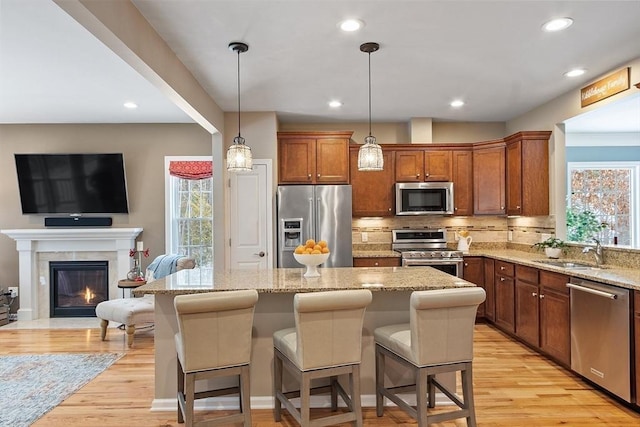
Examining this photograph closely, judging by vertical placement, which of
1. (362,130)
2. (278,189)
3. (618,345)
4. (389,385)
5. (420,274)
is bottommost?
(389,385)

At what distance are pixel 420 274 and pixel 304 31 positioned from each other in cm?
192

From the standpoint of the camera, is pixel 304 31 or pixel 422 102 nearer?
pixel 304 31

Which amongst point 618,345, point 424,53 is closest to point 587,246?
point 618,345

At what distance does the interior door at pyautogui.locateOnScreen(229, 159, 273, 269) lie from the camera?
5113mm

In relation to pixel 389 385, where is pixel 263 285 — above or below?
above

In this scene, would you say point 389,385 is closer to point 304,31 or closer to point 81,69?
point 304,31

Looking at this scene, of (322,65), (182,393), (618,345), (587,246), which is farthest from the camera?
(587,246)

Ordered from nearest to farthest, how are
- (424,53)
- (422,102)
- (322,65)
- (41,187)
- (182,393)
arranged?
(182,393)
(424,53)
(322,65)
(422,102)
(41,187)

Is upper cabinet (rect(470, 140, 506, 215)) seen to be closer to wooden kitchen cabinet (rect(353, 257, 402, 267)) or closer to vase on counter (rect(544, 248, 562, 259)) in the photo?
vase on counter (rect(544, 248, 562, 259))

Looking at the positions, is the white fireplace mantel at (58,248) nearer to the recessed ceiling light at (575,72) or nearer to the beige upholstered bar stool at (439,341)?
the beige upholstered bar stool at (439,341)

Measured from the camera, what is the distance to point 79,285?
5.83 m

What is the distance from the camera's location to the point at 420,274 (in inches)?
123

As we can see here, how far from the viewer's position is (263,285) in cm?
272

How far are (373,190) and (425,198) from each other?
2.25 feet
